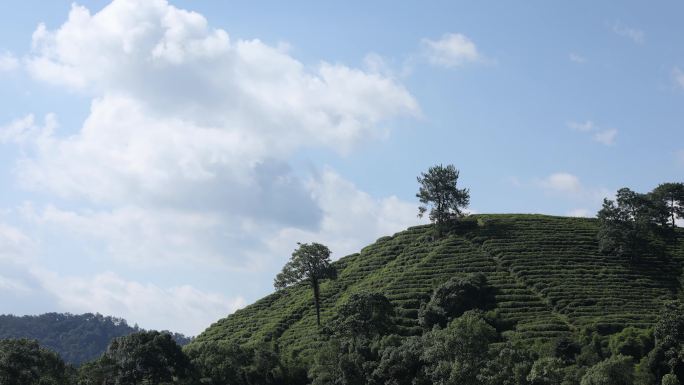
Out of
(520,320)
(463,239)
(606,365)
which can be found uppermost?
(463,239)

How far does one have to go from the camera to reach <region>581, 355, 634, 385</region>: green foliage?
68250mm

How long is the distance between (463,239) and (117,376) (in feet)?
250

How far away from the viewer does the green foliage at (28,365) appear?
268 ft

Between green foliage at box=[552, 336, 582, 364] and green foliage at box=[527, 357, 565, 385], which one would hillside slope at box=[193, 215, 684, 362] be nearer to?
green foliage at box=[552, 336, 582, 364]

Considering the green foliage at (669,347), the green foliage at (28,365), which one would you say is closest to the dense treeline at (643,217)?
the green foliage at (669,347)

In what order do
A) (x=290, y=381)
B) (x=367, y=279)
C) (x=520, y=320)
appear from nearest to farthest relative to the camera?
(x=290, y=381) < (x=520, y=320) < (x=367, y=279)

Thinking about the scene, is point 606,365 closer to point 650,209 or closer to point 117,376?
point 117,376

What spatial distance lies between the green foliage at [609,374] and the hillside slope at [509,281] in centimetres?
3179

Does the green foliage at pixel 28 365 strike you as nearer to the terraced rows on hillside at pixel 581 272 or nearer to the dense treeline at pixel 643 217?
the terraced rows on hillside at pixel 581 272

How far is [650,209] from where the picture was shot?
14212 cm

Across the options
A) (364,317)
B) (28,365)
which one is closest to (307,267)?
(364,317)

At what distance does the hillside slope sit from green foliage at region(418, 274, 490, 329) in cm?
278

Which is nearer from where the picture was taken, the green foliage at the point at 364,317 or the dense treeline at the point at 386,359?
the dense treeline at the point at 386,359

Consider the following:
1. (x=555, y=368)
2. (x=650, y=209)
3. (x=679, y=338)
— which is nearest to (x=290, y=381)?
(x=555, y=368)
